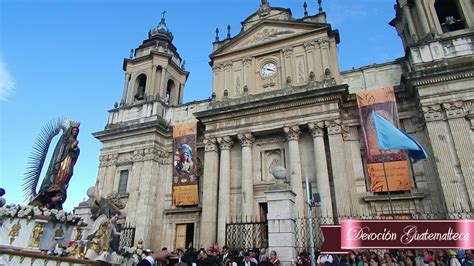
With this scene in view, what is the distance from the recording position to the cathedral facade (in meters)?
15.4

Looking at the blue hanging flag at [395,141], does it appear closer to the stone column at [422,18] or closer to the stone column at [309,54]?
the stone column at [309,54]

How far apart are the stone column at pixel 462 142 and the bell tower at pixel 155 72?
59.9 feet

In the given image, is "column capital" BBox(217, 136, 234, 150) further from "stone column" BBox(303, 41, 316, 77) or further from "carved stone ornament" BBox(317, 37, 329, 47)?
"carved stone ornament" BBox(317, 37, 329, 47)

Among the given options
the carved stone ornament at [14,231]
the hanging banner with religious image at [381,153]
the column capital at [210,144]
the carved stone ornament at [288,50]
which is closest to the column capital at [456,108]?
the hanging banner with religious image at [381,153]

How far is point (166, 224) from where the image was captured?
65.6 feet

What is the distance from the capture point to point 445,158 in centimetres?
1445

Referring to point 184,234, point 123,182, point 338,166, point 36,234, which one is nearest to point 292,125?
point 338,166

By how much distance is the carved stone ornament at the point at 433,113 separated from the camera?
15391 millimetres

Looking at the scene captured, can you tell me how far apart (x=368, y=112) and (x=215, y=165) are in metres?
9.24

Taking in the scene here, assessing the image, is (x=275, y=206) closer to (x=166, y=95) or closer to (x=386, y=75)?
(x=386, y=75)

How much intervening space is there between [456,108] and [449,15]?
328 inches

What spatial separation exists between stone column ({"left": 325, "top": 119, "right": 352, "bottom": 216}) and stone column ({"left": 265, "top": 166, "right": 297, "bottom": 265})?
21.6 ft

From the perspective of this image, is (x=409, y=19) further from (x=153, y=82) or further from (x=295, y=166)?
(x=153, y=82)

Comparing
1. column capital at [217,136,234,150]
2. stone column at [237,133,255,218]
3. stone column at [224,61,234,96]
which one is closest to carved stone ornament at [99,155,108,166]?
column capital at [217,136,234,150]
